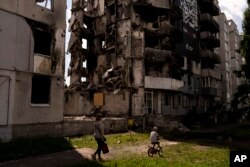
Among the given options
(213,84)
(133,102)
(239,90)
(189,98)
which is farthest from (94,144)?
(213,84)

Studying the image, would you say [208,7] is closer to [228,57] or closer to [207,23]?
[207,23]

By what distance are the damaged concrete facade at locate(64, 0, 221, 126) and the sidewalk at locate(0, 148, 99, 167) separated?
63.9 feet

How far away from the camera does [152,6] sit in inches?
1533

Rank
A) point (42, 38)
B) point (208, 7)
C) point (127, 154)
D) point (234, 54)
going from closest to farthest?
point (127, 154)
point (42, 38)
point (208, 7)
point (234, 54)

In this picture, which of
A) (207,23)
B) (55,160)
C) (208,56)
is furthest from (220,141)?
A: (207,23)

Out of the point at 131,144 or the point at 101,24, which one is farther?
the point at 101,24

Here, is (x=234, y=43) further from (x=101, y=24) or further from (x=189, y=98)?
(x=101, y=24)

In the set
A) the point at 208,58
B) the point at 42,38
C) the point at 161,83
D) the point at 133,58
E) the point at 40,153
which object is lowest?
the point at 40,153

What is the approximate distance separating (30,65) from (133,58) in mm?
18756

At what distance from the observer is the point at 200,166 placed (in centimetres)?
1280

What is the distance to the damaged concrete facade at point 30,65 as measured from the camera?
18.1 metres

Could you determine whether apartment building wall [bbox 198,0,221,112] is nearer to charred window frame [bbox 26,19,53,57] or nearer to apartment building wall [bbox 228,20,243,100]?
apartment building wall [bbox 228,20,243,100]

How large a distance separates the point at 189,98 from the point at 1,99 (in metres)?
32.2

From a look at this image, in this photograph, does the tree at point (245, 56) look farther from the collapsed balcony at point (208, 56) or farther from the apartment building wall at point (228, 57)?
the apartment building wall at point (228, 57)
